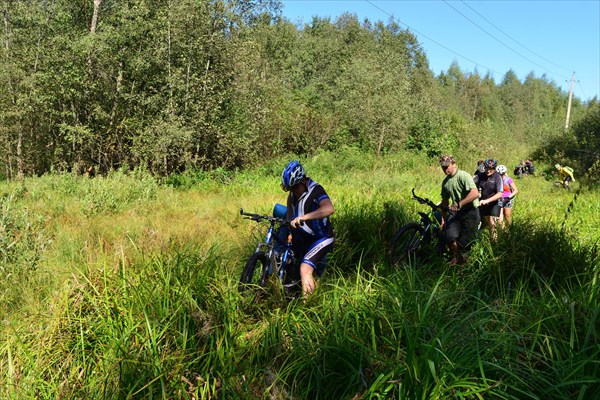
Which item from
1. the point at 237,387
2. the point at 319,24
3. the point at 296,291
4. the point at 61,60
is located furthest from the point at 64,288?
the point at 319,24

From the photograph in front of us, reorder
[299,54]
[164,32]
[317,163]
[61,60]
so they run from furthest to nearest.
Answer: [299,54]
[317,163]
[61,60]
[164,32]

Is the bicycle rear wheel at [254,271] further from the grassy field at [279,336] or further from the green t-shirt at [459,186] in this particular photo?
the green t-shirt at [459,186]

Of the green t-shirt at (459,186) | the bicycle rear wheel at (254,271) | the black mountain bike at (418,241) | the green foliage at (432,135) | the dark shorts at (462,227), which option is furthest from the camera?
the green foliage at (432,135)

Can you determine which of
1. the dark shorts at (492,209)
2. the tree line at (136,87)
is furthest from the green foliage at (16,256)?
the tree line at (136,87)

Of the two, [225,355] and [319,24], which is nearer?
[225,355]

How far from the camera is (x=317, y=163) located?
20703 mm

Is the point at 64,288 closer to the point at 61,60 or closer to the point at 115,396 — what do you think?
the point at 115,396

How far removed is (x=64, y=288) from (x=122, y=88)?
16.5 metres

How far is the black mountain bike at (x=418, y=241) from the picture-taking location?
232 inches

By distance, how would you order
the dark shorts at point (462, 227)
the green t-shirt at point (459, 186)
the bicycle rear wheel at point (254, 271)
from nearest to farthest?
1. the bicycle rear wheel at point (254, 271)
2. the dark shorts at point (462, 227)
3. the green t-shirt at point (459, 186)

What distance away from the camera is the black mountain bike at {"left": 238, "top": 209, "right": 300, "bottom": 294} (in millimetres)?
3977

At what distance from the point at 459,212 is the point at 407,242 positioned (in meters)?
0.91

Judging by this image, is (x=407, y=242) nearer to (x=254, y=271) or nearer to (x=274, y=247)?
(x=274, y=247)

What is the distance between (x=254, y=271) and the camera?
4.24 m
